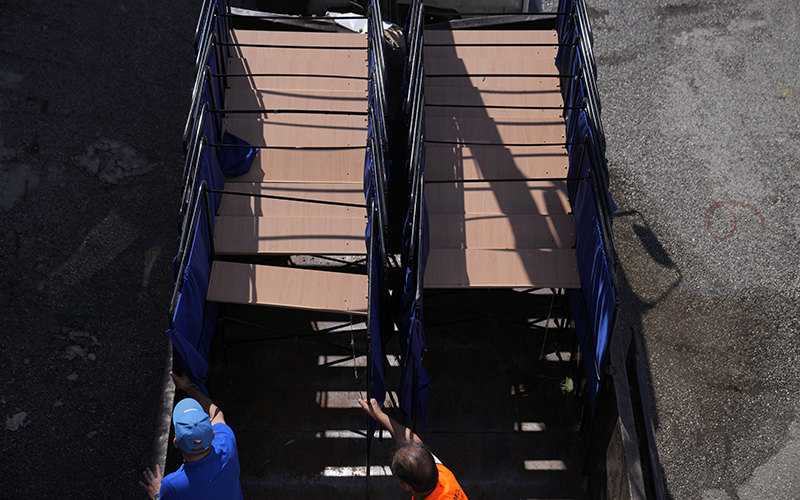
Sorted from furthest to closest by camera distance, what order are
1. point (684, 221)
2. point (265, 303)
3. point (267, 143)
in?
1. point (684, 221)
2. point (267, 143)
3. point (265, 303)

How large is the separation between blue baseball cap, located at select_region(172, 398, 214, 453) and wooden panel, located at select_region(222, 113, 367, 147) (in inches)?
170

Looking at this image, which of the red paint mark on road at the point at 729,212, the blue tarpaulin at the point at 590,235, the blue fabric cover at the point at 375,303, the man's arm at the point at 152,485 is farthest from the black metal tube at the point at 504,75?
the man's arm at the point at 152,485

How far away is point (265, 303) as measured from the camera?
24.4 feet

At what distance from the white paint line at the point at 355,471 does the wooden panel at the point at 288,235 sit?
2.41 metres

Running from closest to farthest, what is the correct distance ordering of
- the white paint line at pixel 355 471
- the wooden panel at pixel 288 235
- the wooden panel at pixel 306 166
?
the white paint line at pixel 355 471, the wooden panel at pixel 288 235, the wooden panel at pixel 306 166

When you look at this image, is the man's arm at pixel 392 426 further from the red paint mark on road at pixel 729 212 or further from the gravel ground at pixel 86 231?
the red paint mark on road at pixel 729 212

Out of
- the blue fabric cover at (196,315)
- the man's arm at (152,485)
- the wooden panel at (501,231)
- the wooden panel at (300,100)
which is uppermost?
the wooden panel at (300,100)

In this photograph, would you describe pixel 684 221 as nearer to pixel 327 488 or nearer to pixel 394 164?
pixel 394 164

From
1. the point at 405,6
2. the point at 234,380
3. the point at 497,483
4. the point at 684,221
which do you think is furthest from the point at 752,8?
the point at 234,380

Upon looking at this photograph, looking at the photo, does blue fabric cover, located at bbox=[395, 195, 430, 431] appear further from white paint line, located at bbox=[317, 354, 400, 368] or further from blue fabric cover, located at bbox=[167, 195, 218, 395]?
blue fabric cover, located at bbox=[167, 195, 218, 395]

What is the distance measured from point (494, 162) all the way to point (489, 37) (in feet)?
7.99

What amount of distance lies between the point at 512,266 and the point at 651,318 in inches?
115

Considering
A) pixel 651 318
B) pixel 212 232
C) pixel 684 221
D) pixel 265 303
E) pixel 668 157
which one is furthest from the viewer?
pixel 668 157

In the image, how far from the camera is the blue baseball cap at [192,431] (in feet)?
18.2
